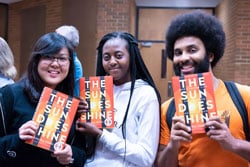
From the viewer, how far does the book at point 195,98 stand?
1513mm

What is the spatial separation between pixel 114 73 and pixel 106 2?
17.6ft

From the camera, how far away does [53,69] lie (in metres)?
1.76

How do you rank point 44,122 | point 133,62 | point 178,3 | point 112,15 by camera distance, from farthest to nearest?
point 178,3 < point 112,15 < point 133,62 < point 44,122

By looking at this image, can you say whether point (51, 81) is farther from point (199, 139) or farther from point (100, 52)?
point (199, 139)

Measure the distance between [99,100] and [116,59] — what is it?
0.26 meters

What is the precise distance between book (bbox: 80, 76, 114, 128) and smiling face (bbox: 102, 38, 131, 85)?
104 millimetres

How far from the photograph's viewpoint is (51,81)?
1764 millimetres

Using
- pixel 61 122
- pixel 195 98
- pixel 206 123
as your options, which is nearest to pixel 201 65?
pixel 195 98

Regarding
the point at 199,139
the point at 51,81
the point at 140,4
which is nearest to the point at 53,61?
the point at 51,81

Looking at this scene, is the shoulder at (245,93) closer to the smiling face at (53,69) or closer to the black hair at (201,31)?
the black hair at (201,31)

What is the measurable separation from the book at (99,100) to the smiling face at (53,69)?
0.12m

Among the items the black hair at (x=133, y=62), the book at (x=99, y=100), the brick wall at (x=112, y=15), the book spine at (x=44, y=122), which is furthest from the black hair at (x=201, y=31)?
the brick wall at (x=112, y=15)

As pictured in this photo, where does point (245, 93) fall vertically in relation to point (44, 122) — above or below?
above

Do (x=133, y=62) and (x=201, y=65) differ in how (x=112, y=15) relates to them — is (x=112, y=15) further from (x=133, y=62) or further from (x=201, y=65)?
(x=201, y=65)
